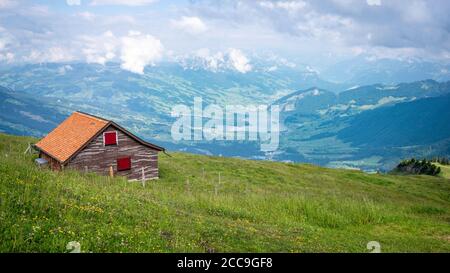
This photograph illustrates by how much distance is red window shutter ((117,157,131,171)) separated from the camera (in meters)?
51.5

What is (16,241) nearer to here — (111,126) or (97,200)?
(97,200)

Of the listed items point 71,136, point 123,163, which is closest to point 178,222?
point 123,163

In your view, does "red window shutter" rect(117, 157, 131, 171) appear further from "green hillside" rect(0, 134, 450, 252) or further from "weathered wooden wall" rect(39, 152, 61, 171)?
"green hillside" rect(0, 134, 450, 252)

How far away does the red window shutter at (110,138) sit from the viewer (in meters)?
50.1

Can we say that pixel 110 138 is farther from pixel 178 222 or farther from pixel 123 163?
pixel 178 222

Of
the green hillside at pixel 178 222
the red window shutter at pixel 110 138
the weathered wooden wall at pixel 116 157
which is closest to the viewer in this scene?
the green hillside at pixel 178 222

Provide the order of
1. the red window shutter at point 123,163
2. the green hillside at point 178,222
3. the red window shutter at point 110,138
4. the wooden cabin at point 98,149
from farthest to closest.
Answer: the red window shutter at point 123,163 < the red window shutter at point 110,138 < the wooden cabin at point 98,149 < the green hillside at point 178,222

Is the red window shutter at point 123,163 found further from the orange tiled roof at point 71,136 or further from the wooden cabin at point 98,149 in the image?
the orange tiled roof at point 71,136

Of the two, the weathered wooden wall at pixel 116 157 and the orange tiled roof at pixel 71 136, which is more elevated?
the orange tiled roof at pixel 71 136

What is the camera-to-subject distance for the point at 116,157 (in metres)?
51.2

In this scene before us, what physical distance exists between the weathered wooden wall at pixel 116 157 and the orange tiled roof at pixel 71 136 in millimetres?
927

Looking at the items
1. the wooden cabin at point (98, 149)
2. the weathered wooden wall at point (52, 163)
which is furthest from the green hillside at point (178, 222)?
the weathered wooden wall at point (52, 163)
